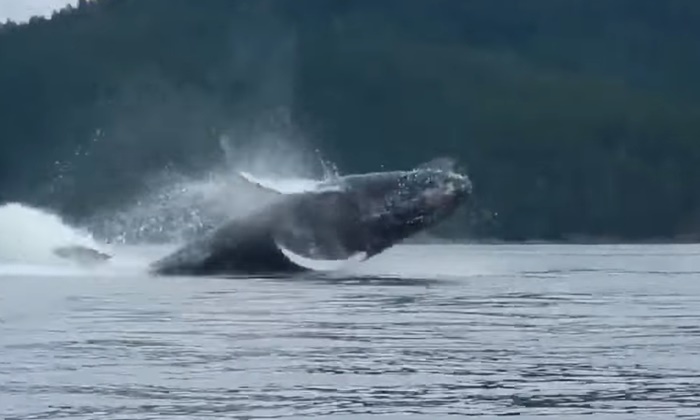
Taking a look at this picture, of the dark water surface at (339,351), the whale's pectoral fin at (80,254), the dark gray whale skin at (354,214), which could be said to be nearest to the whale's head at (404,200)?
the dark gray whale skin at (354,214)

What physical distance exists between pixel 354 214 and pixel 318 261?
290 centimetres

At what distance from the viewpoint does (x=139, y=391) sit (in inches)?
712

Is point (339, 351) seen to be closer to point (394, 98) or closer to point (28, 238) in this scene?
point (28, 238)

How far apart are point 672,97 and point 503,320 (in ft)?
453

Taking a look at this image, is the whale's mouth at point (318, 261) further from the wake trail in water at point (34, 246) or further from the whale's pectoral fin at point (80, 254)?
the whale's pectoral fin at point (80, 254)

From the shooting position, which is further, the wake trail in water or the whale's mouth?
the wake trail in water

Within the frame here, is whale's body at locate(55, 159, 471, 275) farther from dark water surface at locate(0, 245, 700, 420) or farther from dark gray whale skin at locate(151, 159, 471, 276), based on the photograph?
dark water surface at locate(0, 245, 700, 420)

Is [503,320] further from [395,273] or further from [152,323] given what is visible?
[395,273]

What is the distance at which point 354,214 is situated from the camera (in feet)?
115

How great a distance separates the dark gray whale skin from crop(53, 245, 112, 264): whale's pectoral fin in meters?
5.81

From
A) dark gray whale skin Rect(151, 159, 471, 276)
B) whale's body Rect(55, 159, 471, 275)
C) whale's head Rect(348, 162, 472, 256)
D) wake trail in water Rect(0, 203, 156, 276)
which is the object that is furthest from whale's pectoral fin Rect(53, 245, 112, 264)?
whale's head Rect(348, 162, 472, 256)

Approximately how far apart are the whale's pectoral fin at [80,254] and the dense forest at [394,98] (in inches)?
2238

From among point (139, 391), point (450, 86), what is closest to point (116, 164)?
point (450, 86)

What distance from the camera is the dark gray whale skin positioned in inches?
1375
